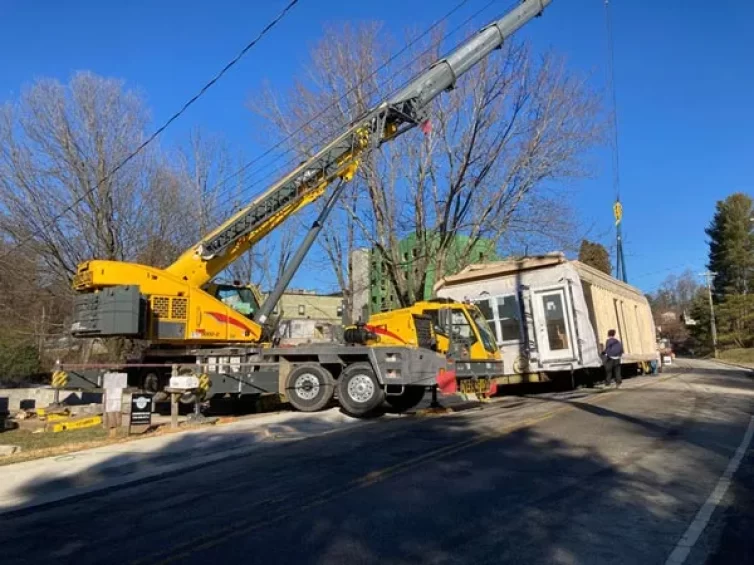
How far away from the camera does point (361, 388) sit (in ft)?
44.3

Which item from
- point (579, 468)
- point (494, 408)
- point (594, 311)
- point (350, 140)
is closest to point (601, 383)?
point (594, 311)

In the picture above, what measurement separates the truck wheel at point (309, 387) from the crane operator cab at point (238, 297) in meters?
2.96

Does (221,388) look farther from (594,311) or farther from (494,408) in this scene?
(594,311)

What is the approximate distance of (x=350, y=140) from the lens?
16250 mm

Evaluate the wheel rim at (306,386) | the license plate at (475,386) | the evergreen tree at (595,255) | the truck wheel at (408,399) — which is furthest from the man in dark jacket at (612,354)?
the evergreen tree at (595,255)

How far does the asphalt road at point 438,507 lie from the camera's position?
16.0ft

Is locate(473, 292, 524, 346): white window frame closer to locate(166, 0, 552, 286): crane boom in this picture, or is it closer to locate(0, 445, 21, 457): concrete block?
locate(166, 0, 552, 286): crane boom

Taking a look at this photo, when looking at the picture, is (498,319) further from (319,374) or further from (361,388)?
(319,374)

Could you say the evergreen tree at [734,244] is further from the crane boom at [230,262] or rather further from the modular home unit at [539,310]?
the crane boom at [230,262]

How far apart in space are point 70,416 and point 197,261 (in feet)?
14.9

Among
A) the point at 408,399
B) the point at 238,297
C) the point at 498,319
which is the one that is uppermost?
the point at 238,297

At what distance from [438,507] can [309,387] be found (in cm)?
852

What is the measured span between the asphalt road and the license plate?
4510mm

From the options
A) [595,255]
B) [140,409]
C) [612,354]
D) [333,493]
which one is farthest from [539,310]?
[595,255]
